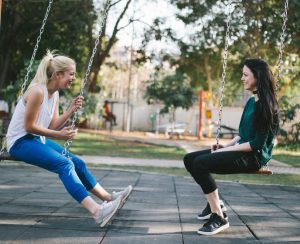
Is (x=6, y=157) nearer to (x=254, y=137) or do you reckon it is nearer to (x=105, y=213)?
(x=105, y=213)

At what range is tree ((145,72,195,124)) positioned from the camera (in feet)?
75.4

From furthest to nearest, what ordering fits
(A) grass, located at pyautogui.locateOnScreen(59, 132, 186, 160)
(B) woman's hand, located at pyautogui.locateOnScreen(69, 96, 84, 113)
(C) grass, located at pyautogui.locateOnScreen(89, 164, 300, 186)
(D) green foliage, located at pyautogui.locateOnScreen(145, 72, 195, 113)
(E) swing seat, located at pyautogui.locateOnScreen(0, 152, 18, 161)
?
(D) green foliage, located at pyautogui.locateOnScreen(145, 72, 195, 113) < (A) grass, located at pyautogui.locateOnScreen(59, 132, 186, 160) < (C) grass, located at pyautogui.locateOnScreen(89, 164, 300, 186) < (B) woman's hand, located at pyautogui.locateOnScreen(69, 96, 84, 113) < (E) swing seat, located at pyautogui.locateOnScreen(0, 152, 18, 161)

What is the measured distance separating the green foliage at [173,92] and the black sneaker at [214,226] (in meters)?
19.0

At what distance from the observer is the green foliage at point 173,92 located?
2298 cm

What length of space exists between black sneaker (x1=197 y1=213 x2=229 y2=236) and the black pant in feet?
0.78

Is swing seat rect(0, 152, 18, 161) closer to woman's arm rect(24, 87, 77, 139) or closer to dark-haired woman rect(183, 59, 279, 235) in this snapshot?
woman's arm rect(24, 87, 77, 139)

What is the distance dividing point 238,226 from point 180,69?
23.1 m

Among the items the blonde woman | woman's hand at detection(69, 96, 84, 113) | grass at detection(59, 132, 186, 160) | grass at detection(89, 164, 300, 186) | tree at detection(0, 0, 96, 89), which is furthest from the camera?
tree at detection(0, 0, 96, 89)

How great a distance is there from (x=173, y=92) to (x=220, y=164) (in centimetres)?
1927

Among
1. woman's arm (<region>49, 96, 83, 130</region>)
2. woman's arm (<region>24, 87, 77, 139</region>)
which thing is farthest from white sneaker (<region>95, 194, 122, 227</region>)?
woman's arm (<region>49, 96, 83, 130</region>)

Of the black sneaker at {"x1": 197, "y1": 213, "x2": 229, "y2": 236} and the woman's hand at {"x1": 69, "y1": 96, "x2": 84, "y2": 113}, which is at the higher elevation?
the woman's hand at {"x1": 69, "y1": 96, "x2": 84, "y2": 113}

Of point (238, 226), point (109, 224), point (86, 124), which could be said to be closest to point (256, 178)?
point (238, 226)

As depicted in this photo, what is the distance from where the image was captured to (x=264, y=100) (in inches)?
152

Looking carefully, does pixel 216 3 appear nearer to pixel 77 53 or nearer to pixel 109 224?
pixel 77 53
